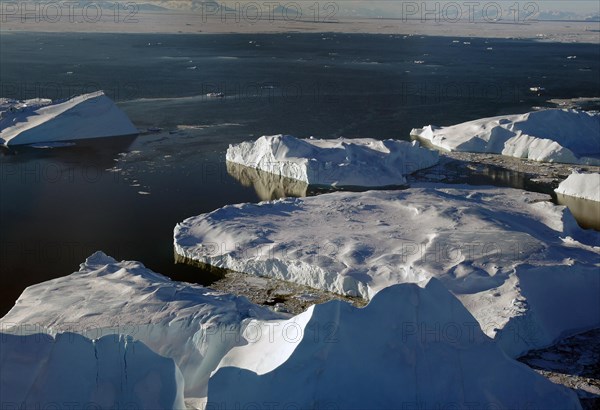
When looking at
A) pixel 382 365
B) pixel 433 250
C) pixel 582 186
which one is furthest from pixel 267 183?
pixel 382 365

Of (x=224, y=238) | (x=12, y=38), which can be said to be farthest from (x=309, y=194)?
(x=12, y=38)

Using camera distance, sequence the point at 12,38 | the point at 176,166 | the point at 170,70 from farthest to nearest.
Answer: the point at 12,38 < the point at 170,70 < the point at 176,166

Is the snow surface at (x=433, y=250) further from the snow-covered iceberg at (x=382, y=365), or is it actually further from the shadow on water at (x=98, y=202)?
the snow-covered iceberg at (x=382, y=365)

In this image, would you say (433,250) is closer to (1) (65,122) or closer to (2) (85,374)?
(2) (85,374)

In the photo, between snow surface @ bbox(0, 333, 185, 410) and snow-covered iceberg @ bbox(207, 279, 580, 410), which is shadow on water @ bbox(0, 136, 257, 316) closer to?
snow surface @ bbox(0, 333, 185, 410)

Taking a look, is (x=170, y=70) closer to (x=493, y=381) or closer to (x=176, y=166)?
(x=176, y=166)

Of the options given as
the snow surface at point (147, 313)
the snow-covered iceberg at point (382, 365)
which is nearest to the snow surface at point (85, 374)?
the snow-covered iceberg at point (382, 365)

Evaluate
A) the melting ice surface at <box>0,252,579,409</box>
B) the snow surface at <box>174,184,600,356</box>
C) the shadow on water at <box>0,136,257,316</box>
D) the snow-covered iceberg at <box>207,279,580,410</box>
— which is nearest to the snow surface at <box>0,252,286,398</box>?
the melting ice surface at <box>0,252,579,409</box>
